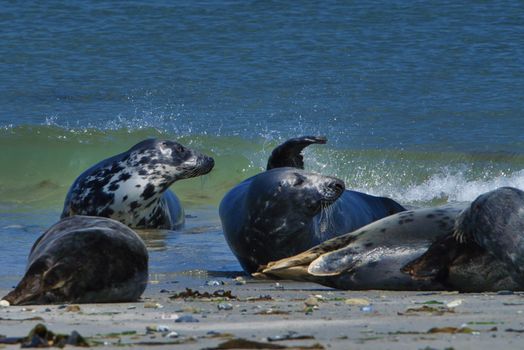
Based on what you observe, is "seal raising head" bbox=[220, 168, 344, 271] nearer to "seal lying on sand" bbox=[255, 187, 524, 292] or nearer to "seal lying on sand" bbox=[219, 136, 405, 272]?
"seal lying on sand" bbox=[219, 136, 405, 272]

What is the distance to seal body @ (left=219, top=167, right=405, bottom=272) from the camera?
7.25 meters

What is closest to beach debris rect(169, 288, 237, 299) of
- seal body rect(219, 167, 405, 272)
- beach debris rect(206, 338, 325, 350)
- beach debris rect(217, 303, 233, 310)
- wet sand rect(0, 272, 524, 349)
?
wet sand rect(0, 272, 524, 349)

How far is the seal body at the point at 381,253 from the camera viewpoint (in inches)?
247

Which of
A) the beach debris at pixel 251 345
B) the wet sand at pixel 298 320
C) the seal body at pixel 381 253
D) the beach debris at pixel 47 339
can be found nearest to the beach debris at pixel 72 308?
the wet sand at pixel 298 320

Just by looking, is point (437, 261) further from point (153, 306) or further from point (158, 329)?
point (158, 329)

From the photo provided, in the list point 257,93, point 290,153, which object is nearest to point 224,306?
point 290,153

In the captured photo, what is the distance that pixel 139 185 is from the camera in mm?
10344

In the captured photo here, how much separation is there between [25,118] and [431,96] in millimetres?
5158

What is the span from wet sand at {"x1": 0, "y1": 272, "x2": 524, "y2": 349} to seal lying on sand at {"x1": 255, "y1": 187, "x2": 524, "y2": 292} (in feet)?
0.52

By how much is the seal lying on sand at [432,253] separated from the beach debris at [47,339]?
8.29 ft

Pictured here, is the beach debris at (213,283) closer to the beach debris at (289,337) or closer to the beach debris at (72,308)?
the beach debris at (72,308)

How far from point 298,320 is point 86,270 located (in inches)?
49.4

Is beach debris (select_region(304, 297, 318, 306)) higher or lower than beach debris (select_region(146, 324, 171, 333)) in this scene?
lower

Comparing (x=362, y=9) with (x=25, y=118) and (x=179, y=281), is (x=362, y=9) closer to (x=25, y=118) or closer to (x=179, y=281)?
(x=25, y=118)
